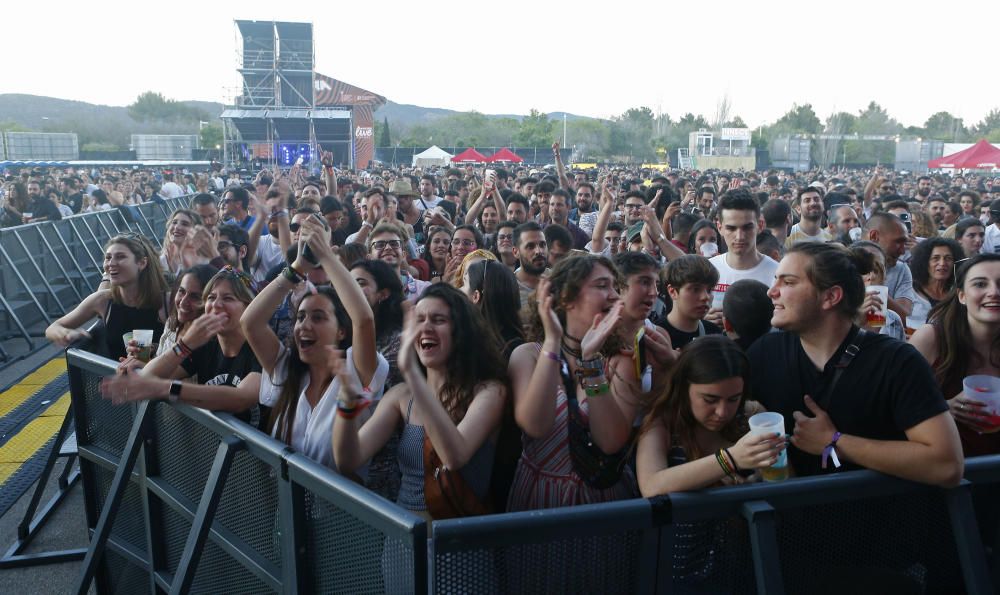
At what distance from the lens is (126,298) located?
532cm

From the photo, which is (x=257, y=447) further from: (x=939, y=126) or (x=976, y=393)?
(x=939, y=126)

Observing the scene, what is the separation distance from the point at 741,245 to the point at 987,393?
103 inches

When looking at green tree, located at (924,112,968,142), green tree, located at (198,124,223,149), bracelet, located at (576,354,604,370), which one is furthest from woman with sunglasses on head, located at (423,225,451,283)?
green tree, located at (924,112,968,142)

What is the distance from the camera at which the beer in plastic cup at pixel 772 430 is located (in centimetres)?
238

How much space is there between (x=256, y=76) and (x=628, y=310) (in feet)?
215

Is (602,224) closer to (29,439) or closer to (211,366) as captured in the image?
(211,366)

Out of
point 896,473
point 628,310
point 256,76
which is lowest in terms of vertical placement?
point 896,473

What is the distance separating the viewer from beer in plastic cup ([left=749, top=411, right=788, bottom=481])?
2381mm

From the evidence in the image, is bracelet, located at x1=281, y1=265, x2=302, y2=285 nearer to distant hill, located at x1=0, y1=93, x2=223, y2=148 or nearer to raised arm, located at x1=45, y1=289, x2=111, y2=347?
raised arm, located at x1=45, y1=289, x2=111, y2=347

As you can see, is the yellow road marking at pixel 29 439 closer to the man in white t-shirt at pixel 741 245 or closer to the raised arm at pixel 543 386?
the raised arm at pixel 543 386

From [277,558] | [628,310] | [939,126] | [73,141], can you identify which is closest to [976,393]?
[628,310]

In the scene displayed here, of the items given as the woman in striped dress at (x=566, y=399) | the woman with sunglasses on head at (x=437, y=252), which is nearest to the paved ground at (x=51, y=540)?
the woman in striped dress at (x=566, y=399)

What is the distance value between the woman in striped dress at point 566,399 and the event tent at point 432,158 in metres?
41.2

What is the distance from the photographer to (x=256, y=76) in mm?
63656
